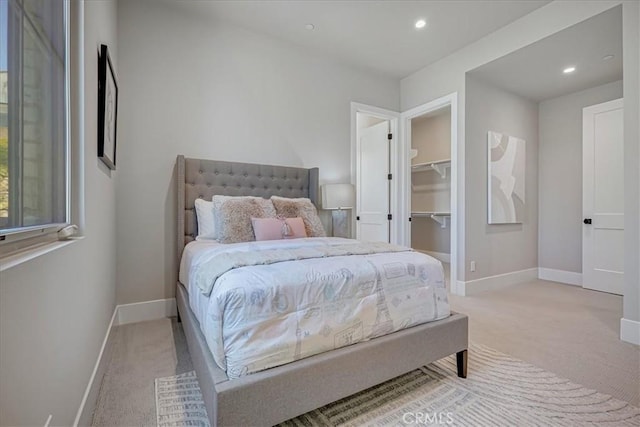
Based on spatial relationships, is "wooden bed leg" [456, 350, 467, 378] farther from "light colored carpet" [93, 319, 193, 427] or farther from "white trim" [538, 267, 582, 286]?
"white trim" [538, 267, 582, 286]

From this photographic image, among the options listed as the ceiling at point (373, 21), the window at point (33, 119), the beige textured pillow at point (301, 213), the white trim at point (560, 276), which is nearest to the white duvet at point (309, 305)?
the window at point (33, 119)

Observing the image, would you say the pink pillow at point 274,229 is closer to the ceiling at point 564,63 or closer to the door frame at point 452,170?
the door frame at point 452,170

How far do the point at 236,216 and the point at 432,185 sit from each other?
177 inches

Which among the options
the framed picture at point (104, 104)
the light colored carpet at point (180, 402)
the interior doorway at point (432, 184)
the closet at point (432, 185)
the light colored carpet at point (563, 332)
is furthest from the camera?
the closet at point (432, 185)

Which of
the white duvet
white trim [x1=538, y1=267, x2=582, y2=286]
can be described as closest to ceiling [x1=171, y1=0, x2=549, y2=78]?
the white duvet

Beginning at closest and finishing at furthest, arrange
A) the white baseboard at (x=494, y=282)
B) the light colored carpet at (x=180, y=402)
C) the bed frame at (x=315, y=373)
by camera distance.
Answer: the bed frame at (x=315, y=373) → the light colored carpet at (x=180, y=402) → the white baseboard at (x=494, y=282)

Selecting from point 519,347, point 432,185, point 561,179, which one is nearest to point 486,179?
point 561,179

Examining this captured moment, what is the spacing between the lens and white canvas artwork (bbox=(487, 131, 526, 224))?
3.83m

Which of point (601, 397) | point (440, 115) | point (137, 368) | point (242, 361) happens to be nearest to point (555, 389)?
point (601, 397)

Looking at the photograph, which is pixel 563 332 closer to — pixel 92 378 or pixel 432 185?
pixel 92 378

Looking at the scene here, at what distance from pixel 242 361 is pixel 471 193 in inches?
132

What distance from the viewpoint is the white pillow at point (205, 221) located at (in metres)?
2.74

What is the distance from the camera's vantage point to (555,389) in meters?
1.68

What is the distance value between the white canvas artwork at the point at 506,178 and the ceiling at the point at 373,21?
4.31ft
